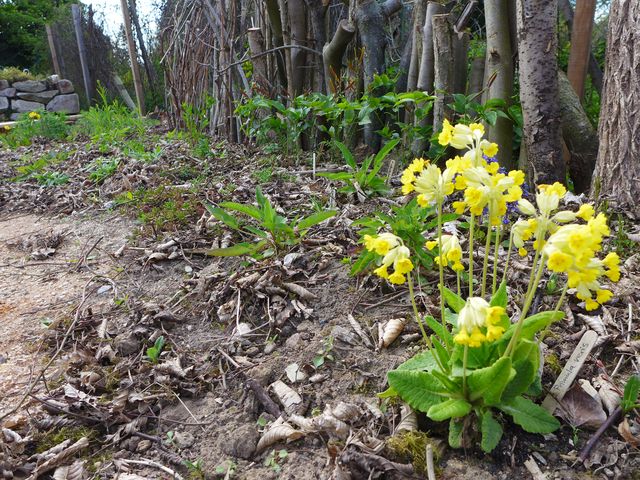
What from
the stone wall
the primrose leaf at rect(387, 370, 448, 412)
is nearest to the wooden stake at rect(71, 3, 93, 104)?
the stone wall

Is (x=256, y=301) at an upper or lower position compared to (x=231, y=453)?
upper

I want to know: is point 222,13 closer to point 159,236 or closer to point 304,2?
point 304,2

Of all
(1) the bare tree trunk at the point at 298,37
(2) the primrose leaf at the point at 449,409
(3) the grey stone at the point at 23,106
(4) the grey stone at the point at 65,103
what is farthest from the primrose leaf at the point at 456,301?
(3) the grey stone at the point at 23,106

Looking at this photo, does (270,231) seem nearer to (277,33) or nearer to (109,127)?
(277,33)

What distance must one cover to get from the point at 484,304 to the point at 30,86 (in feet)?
46.1

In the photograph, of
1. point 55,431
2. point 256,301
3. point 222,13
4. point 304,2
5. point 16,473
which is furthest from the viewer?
point 222,13

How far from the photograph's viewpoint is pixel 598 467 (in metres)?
1.32

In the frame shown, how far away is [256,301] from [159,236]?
48.8 inches

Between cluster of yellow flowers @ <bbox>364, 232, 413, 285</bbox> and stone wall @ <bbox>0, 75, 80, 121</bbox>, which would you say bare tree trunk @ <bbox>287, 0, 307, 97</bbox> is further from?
stone wall @ <bbox>0, 75, 80, 121</bbox>

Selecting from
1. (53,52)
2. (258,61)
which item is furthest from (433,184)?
(53,52)

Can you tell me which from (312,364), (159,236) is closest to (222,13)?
(159,236)

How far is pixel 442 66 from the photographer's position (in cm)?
323

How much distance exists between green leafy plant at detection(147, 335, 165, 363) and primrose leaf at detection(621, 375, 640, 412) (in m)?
1.69

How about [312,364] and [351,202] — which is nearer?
[312,364]
